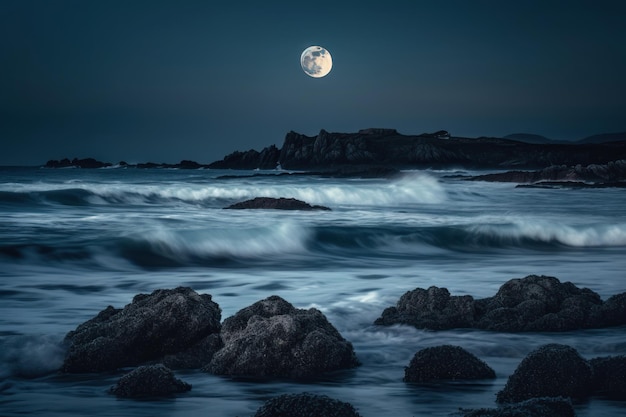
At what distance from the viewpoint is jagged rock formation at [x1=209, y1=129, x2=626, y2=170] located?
86.9 metres

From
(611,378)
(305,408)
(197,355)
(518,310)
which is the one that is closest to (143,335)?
(197,355)

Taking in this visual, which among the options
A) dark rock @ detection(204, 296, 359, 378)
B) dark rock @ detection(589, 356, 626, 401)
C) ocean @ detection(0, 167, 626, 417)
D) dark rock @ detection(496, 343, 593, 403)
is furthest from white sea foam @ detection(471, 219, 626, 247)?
dark rock @ detection(496, 343, 593, 403)

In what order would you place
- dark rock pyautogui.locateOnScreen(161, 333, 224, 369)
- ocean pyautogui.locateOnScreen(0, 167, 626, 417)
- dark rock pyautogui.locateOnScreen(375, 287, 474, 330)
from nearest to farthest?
ocean pyautogui.locateOnScreen(0, 167, 626, 417) → dark rock pyautogui.locateOnScreen(161, 333, 224, 369) → dark rock pyautogui.locateOnScreen(375, 287, 474, 330)

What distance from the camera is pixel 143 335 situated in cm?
568

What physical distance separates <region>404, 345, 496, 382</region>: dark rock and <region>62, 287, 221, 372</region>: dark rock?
1659mm

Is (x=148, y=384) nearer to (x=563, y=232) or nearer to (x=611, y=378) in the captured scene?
(x=611, y=378)

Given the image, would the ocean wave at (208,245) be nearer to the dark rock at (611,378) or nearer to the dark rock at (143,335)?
the dark rock at (143,335)

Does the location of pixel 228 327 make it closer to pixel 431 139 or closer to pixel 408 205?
pixel 408 205

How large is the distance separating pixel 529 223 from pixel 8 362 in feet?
49.0

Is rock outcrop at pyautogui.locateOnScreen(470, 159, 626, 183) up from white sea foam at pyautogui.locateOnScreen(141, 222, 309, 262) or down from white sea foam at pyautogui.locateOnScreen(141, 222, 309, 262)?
up

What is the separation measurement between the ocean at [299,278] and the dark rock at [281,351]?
0.45ft

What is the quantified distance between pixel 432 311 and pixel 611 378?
256 centimetres

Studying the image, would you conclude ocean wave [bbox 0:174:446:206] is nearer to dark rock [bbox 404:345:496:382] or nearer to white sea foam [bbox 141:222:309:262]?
white sea foam [bbox 141:222:309:262]

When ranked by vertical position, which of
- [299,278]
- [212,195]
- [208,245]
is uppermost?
[212,195]
